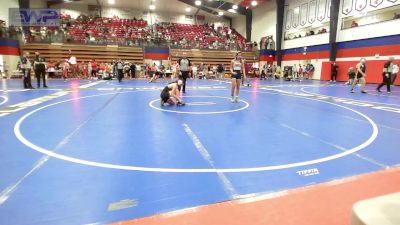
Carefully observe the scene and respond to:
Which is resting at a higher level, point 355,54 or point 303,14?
point 303,14

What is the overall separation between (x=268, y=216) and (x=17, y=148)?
4125 mm

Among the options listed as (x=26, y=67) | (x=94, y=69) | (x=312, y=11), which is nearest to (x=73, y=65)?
(x=94, y=69)

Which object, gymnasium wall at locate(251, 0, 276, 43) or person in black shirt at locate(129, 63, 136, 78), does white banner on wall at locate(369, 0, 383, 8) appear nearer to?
gymnasium wall at locate(251, 0, 276, 43)

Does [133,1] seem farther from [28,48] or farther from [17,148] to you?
[17,148]

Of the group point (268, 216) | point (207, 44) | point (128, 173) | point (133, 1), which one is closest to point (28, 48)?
point (133, 1)

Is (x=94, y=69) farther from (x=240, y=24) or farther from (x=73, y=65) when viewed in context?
(x=240, y=24)

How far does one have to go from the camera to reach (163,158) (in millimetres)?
3918

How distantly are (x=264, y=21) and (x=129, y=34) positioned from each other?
1738 cm

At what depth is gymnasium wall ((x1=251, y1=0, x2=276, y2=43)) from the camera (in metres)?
32.1

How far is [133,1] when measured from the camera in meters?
34.3

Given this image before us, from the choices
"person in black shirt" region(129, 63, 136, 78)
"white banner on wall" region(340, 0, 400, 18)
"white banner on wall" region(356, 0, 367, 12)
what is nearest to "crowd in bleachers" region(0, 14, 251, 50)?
"person in black shirt" region(129, 63, 136, 78)

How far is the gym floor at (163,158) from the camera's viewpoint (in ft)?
8.82

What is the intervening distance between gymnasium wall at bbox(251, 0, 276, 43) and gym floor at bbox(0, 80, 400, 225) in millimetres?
27626

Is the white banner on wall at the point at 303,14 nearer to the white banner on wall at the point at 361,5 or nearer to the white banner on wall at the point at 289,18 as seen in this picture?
the white banner on wall at the point at 289,18
